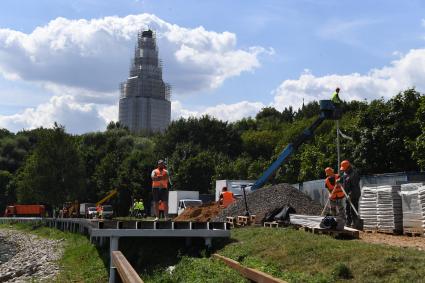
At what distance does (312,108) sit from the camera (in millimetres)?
92812

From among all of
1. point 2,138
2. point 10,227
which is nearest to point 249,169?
point 10,227

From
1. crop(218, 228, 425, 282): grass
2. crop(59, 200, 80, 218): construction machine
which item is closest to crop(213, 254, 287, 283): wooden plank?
crop(218, 228, 425, 282): grass

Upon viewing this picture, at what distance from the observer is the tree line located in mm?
33000

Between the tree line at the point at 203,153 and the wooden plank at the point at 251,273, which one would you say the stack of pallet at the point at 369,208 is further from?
the tree line at the point at 203,153

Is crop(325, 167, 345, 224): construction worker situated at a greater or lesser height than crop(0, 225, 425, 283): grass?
greater

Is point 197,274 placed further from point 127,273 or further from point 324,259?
point 127,273

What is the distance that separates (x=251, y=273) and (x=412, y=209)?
6539 millimetres

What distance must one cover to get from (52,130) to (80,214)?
29.6ft

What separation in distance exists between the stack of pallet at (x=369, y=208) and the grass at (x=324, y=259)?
3189 millimetres

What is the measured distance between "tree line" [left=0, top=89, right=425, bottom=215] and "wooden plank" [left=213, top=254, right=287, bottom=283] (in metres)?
16.4

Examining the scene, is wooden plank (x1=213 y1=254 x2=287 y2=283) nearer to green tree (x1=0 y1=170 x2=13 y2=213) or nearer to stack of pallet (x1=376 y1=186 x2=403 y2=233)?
stack of pallet (x1=376 y1=186 x2=403 y2=233)

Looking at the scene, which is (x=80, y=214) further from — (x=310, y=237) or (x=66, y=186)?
(x=310, y=237)

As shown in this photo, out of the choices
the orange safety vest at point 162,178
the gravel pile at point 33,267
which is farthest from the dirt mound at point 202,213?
the gravel pile at point 33,267

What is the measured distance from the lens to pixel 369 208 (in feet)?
57.7
